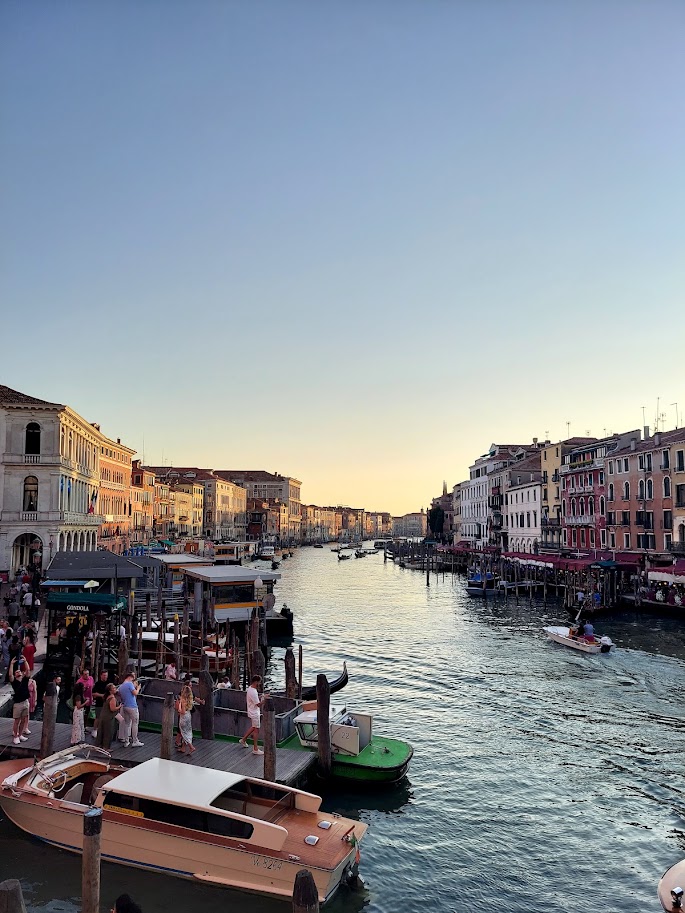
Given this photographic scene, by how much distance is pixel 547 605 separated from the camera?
157ft

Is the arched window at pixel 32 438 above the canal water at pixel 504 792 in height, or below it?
above

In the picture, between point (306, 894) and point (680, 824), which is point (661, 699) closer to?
point (680, 824)

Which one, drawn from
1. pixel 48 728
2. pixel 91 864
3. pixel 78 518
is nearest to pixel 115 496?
pixel 78 518

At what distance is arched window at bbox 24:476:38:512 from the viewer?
4388 cm

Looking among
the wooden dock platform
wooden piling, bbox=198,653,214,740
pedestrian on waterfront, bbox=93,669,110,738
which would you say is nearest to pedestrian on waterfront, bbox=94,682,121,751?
the wooden dock platform

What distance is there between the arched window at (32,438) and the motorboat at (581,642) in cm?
3292

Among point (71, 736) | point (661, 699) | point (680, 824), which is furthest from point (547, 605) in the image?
point (71, 736)

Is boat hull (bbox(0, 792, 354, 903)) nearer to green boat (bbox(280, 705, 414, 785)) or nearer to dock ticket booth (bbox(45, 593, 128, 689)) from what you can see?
green boat (bbox(280, 705, 414, 785))

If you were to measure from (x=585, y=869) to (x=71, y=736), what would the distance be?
33.5ft

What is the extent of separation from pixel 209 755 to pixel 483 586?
141 feet

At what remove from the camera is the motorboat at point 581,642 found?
1128 inches

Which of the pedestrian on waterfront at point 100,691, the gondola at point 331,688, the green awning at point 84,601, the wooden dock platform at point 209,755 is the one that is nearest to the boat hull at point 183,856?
the wooden dock platform at point 209,755

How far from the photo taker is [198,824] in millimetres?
10328

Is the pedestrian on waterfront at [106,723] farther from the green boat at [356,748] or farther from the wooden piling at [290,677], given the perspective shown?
the wooden piling at [290,677]
